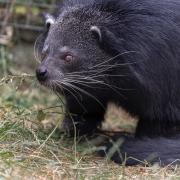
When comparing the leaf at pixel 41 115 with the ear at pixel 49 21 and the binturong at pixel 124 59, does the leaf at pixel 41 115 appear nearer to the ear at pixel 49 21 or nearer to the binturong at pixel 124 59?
the binturong at pixel 124 59

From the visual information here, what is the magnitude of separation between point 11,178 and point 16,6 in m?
4.48

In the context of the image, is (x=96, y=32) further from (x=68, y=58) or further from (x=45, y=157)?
(x=45, y=157)

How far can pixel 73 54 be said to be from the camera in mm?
4914

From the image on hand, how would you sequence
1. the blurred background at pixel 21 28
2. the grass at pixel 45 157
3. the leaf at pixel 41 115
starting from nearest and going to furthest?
the grass at pixel 45 157, the leaf at pixel 41 115, the blurred background at pixel 21 28

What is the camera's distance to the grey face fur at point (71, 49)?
192 inches

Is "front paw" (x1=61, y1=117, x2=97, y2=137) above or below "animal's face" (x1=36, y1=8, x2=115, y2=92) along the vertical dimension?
below

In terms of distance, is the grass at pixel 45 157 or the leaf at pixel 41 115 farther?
the leaf at pixel 41 115

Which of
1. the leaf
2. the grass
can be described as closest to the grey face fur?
the grass

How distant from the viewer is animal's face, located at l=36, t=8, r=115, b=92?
487 cm

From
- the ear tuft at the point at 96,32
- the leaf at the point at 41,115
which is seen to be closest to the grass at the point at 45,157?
the leaf at the point at 41,115

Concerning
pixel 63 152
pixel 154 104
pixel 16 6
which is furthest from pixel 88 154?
pixel 16 6

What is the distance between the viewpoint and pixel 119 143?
4.95m

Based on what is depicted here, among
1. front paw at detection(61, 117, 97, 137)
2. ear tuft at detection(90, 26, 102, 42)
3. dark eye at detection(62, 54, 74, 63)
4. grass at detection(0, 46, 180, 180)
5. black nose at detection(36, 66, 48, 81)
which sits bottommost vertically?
front paw at detection(61, 117, 97, 137)

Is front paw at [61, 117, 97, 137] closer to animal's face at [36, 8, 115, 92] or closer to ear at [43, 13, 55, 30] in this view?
animal's face at [36, 8, 115, 92]
